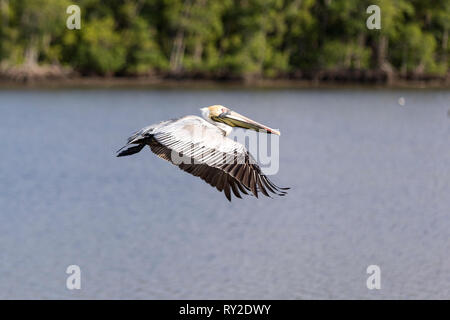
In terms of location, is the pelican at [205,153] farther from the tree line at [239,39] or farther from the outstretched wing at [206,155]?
the tree line at [239,39]

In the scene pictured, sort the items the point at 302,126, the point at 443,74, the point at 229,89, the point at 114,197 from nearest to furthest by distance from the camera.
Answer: the point at 114,197 < the point at 302,126 < the point at 229,89 < the point at 443,74

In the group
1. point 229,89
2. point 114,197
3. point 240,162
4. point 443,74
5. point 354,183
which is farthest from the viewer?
point 443,74

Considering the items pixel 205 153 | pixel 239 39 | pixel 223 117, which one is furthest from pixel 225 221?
pixel 239 39

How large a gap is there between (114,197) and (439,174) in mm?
7916

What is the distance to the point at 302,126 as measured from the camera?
3144 centimetres

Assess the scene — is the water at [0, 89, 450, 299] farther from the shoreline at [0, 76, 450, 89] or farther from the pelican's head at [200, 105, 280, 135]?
the shoreline at [0, 76, 450, 89]

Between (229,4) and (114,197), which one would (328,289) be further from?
(229,4)

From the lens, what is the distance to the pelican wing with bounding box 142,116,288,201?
23.9ft

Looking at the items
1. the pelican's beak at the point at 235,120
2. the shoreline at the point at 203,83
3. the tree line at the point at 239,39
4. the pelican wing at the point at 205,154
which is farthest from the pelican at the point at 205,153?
the tree line at the point at 239,39

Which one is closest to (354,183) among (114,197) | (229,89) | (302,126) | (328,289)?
(114,197)

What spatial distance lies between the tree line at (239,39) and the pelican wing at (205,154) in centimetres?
4560

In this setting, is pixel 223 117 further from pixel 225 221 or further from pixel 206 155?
pixel 225 221

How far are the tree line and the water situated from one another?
2413 cm

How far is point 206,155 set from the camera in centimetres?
734
